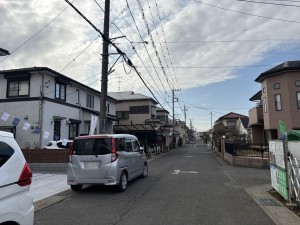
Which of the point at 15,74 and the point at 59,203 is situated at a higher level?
the point at 15,74

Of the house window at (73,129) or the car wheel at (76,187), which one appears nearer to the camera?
the car wheel at (76,187)

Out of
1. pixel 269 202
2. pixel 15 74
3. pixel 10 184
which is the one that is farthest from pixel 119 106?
pixel 10 184

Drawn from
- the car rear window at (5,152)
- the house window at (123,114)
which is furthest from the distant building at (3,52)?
the house window at (123,114)

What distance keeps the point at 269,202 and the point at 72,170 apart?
6.06m

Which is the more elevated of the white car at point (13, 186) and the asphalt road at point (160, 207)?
the white car at point (13, 186)

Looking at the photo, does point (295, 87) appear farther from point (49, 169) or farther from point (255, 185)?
point (49, 169)

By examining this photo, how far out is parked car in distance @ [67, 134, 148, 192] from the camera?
29.9 ft

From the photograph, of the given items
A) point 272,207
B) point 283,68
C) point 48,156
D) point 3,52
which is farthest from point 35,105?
point 283,68

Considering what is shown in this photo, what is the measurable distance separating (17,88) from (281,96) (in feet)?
68.5

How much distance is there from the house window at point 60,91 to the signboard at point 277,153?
1658cm

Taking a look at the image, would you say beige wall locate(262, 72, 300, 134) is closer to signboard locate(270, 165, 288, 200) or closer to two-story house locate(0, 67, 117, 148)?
signboard locate(270, 165, 288, 200)

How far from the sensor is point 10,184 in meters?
3.68

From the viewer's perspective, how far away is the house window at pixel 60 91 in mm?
21578

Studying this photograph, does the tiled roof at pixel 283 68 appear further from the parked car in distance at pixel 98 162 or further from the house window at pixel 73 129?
the parked car in distance at pixel 98 162
